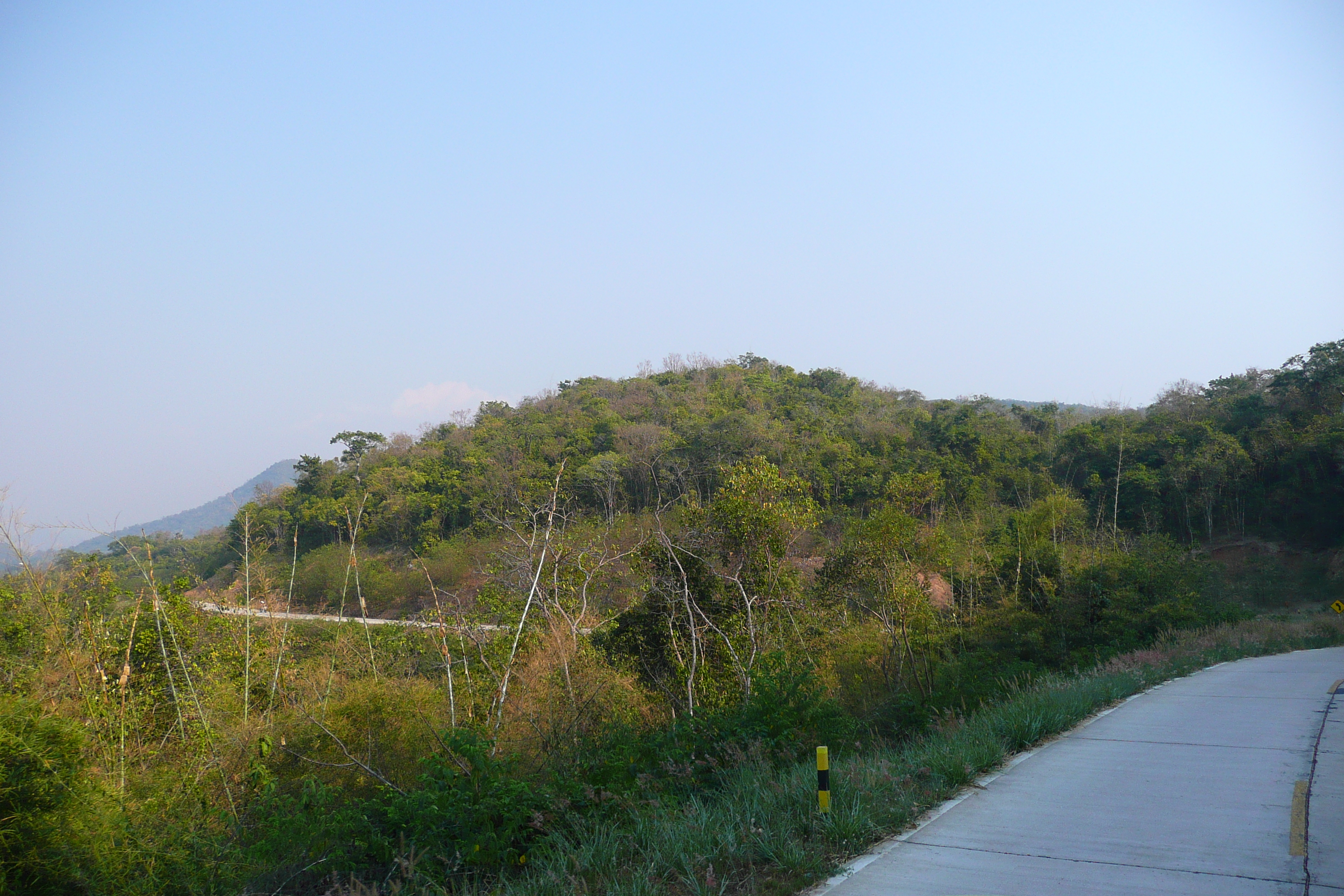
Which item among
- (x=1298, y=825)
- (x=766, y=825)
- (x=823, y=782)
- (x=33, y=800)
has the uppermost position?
(x=33, y=800)

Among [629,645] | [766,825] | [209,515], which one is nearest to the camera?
[766,825]

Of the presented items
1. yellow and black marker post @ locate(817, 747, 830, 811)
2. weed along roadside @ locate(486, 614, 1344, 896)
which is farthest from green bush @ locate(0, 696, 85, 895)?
yellow and black marker post @ locate(817, 747, 830, 811)

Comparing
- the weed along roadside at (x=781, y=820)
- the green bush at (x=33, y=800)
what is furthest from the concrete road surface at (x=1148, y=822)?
the green bush at (x=33, y=800)

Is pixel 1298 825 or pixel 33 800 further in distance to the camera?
pixel 1298 825

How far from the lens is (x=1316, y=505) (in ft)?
136

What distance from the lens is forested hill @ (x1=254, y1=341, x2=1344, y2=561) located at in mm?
43031

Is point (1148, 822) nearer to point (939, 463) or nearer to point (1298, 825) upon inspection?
point (1298, 825)

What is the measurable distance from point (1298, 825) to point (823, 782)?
327 centimetres

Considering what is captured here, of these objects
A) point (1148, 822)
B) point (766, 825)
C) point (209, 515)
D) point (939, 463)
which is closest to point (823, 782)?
point (766, 825)

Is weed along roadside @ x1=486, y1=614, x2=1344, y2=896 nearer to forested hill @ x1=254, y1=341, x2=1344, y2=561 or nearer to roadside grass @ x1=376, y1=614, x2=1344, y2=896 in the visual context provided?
roadside grass @ x1=376, y1=614, x2=1344, y2=896

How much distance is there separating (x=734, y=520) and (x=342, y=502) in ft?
114

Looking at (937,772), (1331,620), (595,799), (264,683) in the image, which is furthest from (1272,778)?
(1331,620)

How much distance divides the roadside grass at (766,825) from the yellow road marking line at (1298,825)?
2.24 m

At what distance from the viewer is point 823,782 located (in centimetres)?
582
